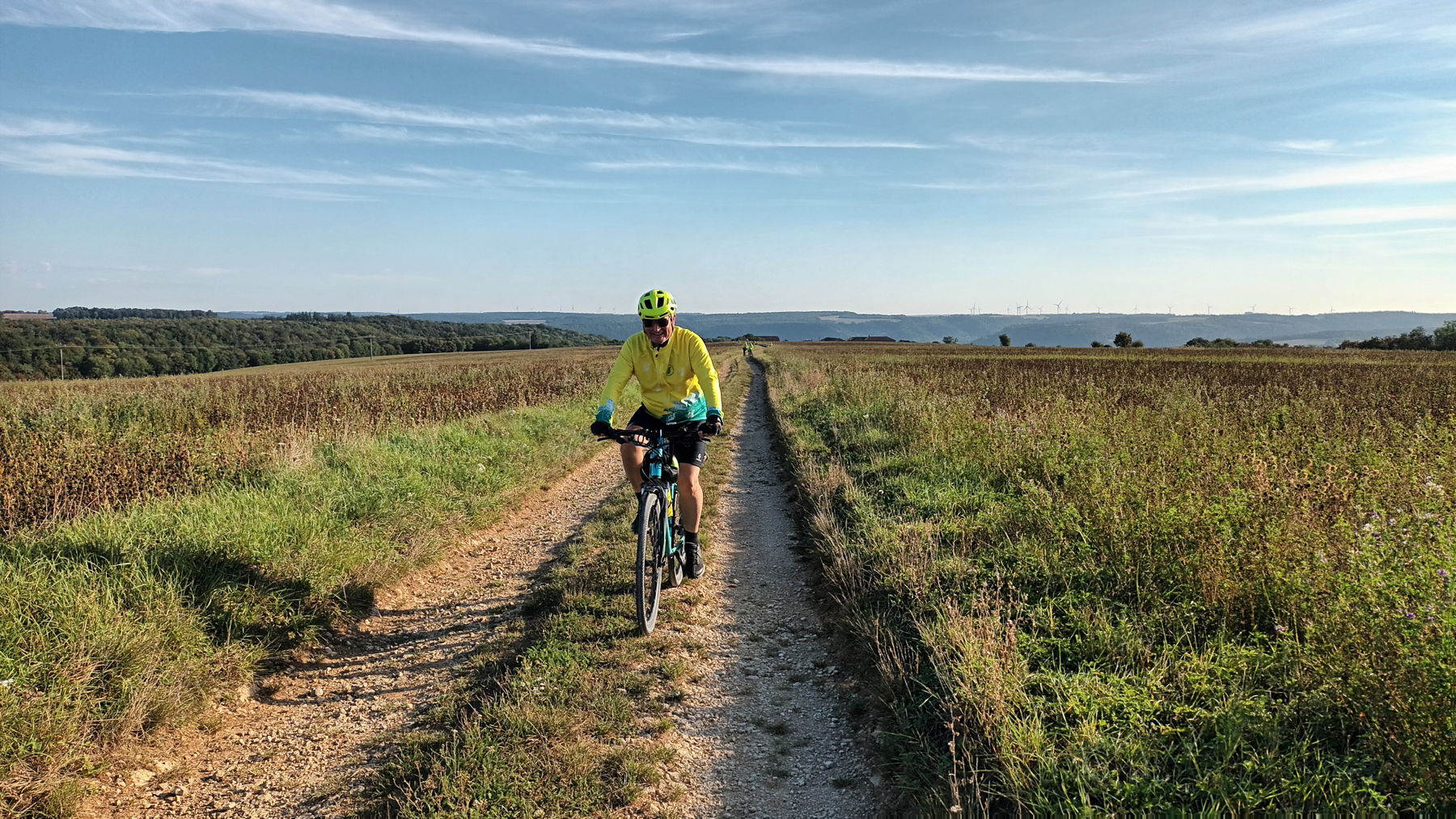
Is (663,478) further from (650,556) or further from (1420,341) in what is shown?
(1420,341)

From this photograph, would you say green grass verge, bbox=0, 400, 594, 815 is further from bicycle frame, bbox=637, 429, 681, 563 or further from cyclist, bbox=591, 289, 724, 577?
cyclist, bbox=591, 289, 724, 577

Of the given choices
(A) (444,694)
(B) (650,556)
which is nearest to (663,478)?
(B) (650,556)

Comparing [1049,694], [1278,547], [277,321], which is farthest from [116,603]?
[277,321]

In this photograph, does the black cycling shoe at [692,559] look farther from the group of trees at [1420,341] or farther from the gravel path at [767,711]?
the group of trees at [1420,341]

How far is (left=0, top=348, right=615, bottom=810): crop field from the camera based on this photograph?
387cm

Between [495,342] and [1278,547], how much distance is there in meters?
109

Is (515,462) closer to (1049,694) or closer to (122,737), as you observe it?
(122,737)

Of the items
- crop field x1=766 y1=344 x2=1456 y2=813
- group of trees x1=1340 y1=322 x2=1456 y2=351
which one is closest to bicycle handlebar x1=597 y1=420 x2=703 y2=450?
crop field x1=766 y1=344 x2=1456 y2=813

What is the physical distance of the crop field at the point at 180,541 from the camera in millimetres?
3869

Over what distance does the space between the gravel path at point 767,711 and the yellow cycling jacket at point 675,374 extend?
1.80 metres

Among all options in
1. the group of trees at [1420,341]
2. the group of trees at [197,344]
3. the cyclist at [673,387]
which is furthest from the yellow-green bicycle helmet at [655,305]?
the group of trees at [1420,341]

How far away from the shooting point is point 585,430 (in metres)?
15.4

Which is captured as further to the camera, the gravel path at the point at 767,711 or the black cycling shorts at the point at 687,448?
the black cycling shorts at the point at 687,448

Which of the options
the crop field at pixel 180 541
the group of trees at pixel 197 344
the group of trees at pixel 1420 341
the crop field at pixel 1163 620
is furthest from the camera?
the group of trees at pixel 1420 341
